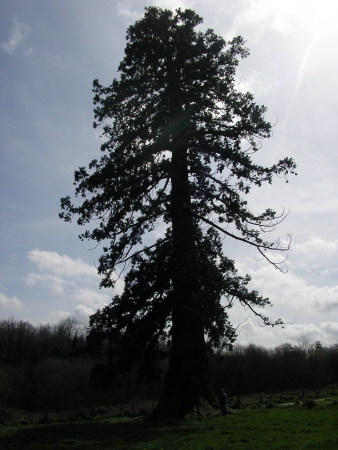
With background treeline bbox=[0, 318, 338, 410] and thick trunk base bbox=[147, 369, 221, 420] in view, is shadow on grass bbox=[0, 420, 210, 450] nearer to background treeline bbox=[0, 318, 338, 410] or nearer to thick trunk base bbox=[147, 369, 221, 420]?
thick trunk base bbox=[147, 369, 221, 420]

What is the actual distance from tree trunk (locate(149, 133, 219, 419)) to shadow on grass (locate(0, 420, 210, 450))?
1314 millimetres

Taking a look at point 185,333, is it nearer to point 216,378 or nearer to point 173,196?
point 173,196

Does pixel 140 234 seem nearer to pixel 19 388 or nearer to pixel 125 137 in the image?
pixel 125 137

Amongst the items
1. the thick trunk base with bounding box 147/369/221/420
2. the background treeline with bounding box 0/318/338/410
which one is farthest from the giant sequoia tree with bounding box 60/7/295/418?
the background treeline with bounding box 0/318/338/410

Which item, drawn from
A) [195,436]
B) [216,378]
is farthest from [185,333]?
[216,378]

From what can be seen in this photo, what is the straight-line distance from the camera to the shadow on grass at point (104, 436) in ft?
38.4

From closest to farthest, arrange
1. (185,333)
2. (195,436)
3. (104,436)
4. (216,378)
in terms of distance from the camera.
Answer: (195,436) < (104,436) < (185,333) < (216,378)

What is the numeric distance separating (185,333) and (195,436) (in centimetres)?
396

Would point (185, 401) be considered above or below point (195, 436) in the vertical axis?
above

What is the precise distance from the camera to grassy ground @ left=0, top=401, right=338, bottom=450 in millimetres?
10984

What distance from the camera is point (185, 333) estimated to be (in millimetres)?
15648

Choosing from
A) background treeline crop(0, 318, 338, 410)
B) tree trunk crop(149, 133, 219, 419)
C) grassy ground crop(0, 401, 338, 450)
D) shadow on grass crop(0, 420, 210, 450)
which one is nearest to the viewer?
grassy ground crop(0, 401, 338, 450)

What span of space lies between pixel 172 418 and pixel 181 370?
5.30 ft

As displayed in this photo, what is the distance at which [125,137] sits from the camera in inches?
696
